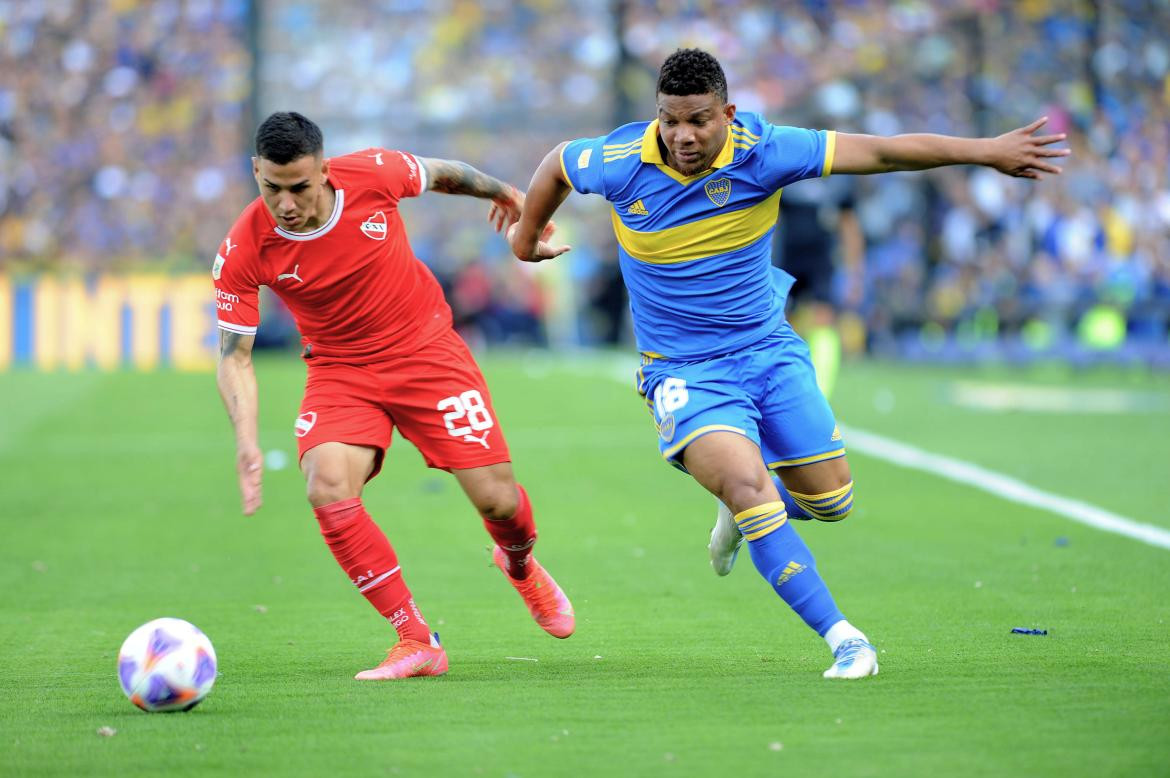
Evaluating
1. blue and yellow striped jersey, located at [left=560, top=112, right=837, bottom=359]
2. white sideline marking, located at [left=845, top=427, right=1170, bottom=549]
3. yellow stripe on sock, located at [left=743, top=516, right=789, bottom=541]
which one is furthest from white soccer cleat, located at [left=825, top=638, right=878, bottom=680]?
white sideline marking, located at [left=845, top=427, right=1170, bottom=549]

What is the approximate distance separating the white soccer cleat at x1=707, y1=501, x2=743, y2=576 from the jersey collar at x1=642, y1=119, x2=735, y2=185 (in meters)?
1.64

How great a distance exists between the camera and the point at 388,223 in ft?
22.0

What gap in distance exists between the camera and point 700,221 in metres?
6.30

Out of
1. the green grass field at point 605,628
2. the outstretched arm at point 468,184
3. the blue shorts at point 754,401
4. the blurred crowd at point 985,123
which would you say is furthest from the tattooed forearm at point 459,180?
the blurred crowd at point 985,123

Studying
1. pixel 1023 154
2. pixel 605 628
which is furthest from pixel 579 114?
pixel 1023 154

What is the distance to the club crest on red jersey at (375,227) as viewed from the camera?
21.6ft

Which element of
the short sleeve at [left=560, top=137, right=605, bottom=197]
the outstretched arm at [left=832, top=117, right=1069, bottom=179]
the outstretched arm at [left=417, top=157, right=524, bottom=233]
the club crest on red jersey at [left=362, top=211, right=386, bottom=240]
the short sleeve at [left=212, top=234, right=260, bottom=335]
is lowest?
the short sleeve at [left=212, top=234, right=260, bottom=335]

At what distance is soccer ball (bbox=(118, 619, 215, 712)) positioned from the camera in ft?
17.7

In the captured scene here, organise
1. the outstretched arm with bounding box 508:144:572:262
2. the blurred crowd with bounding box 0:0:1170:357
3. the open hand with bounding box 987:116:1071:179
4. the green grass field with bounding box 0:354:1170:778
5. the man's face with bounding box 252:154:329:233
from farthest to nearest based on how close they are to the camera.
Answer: the blurred crowd with bounding box 0:0:1170:357
the outstretched arm with bounding box 508:144:572:262
the man's face with bounding box 252:154:329:233
the open hand with bounding box 987:116:1071:179
the green grass field with bounding box 0:354:1170:778

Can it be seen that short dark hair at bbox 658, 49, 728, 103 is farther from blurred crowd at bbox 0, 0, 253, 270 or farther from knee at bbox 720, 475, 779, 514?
blurred crowd at bbox 0, 0, 253, 270

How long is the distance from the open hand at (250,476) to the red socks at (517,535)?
108 centimetres

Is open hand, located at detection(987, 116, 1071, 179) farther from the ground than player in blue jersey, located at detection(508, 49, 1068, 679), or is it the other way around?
open hand, located at detection(987, 116, 1071, 179)

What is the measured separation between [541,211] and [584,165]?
0.32 m

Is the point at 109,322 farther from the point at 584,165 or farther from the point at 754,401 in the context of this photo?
the point at 754,401
